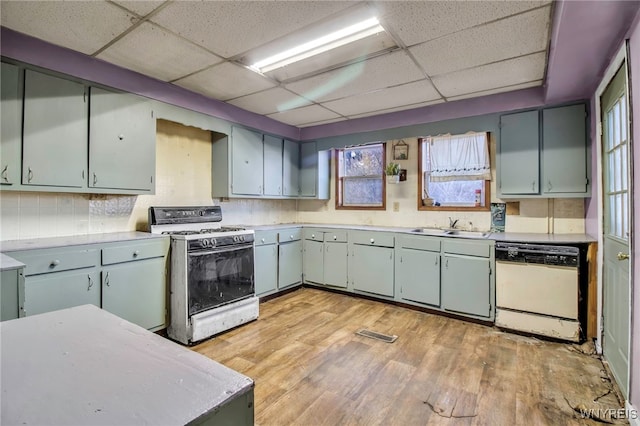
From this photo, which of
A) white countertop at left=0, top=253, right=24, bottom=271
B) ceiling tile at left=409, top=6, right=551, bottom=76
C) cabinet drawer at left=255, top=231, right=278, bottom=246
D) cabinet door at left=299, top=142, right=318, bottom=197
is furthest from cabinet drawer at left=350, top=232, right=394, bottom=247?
white countertop at left=0, top=253, right=24, bottom=271

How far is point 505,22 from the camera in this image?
2.21 meters

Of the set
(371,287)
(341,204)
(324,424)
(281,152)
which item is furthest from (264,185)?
(324,424)

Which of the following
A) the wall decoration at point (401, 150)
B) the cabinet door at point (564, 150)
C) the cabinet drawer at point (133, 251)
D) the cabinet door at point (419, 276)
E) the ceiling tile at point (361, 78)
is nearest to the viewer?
the cabinet drawer at point (133, 251)

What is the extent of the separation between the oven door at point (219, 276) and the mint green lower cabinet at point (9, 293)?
127 cm

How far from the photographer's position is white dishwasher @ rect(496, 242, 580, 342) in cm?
298

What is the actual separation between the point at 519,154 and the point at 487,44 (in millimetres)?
1514

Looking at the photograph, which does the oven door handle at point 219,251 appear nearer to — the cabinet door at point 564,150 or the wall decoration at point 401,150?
the wall decoration at point 401,150

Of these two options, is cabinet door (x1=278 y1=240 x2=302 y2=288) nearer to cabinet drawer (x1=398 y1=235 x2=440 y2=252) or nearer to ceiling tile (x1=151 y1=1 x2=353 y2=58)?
cabinet drawer (x1=398 y1=235 x2=440 y2=252)

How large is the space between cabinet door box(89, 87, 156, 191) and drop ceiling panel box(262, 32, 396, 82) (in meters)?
1.33

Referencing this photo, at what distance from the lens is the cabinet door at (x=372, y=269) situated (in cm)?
409

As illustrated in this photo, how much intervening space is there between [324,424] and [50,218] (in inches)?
112

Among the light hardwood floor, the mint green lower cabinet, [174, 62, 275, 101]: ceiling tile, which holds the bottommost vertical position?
the light hardwood floor

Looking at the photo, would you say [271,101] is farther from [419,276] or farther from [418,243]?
[419,276]

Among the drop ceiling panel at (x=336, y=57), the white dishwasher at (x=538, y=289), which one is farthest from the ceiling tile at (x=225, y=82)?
the white dishwasher at (x=538, y=289)
